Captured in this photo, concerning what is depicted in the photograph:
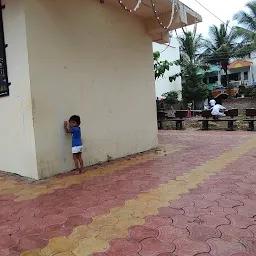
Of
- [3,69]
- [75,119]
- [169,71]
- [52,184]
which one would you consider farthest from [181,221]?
[169,71]

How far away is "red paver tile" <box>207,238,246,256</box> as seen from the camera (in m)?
2.20

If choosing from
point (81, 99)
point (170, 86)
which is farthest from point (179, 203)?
point (170, 86)

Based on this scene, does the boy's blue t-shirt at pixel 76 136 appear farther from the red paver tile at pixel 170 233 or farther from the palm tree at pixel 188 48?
the palm tree at pixel 188 48

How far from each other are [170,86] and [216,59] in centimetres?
722

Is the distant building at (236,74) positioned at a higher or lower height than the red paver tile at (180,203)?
higher

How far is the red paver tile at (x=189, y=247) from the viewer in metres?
2.22

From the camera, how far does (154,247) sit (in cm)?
232

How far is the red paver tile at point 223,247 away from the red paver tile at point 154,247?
0.32 meters

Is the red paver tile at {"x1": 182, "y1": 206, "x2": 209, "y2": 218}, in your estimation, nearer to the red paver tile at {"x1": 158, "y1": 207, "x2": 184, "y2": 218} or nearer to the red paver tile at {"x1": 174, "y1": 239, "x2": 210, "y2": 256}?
the red paver tile at {"x1": 158, "y1": 207, "x2": 184, "y2": 218}

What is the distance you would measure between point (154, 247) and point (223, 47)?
89.1 feet

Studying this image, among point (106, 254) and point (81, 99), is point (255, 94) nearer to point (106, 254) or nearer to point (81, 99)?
point (81, 99)

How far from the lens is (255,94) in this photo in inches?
943

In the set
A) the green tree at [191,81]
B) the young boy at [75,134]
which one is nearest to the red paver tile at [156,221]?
the young boy at [75,134]

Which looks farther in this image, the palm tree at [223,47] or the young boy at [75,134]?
the palm tree at [223,47]
